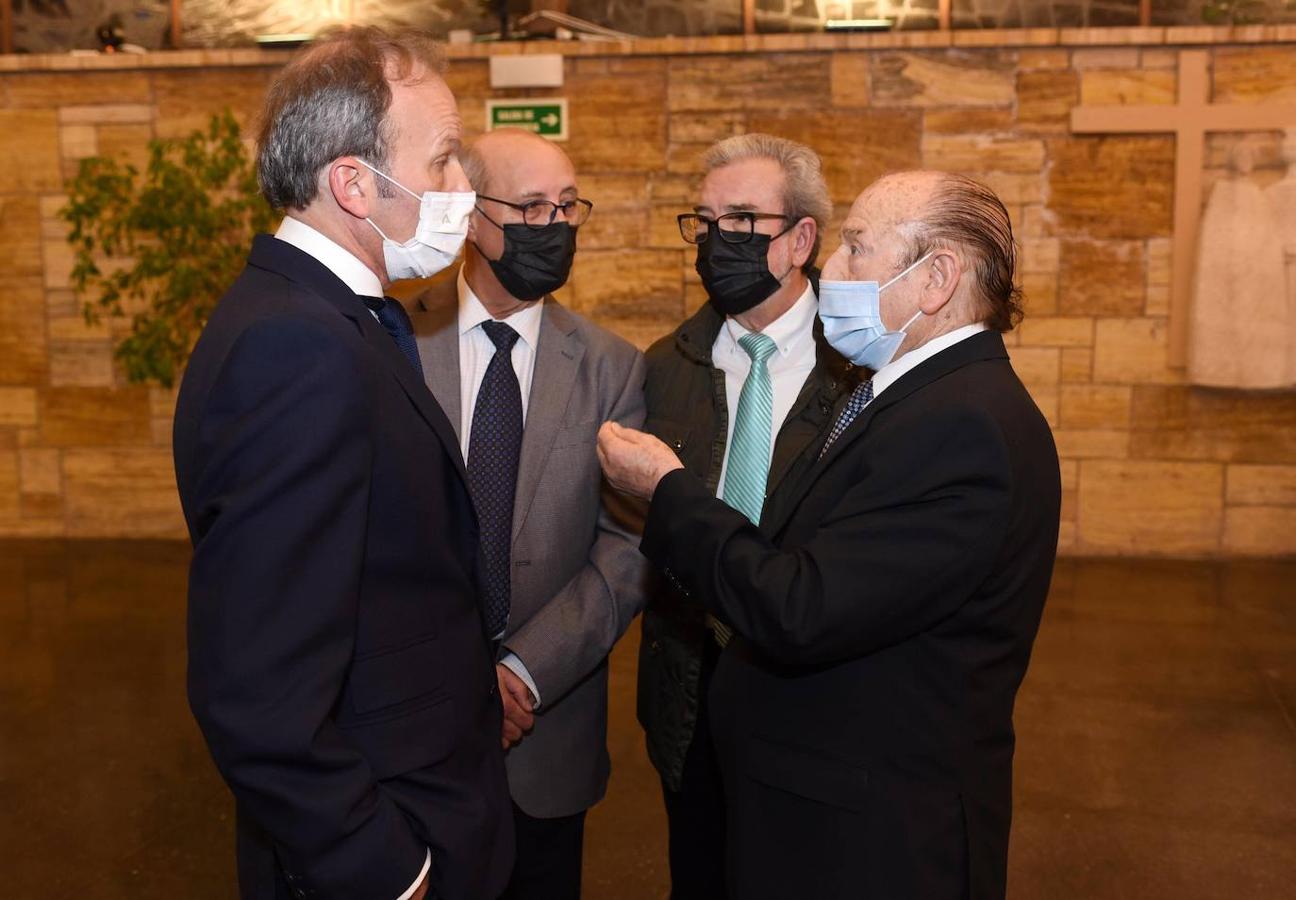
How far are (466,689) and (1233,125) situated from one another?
516 cm

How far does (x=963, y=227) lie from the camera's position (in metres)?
1.64

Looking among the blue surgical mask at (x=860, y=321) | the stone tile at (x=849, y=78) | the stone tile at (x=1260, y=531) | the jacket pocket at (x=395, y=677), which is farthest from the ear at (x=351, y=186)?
the stone tile at (x=1260, y=531)

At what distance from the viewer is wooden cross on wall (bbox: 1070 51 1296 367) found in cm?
538

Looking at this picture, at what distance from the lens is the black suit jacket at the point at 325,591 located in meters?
1.18

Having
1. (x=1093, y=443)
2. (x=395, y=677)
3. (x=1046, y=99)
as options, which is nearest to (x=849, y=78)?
(x=1046, y=99)

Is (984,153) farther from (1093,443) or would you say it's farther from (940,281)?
(940,281)

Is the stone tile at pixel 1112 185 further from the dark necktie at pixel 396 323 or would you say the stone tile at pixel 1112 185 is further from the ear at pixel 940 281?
the dark necktie at pixel 396 323

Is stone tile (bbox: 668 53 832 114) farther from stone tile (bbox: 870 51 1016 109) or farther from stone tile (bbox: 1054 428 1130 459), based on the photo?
stone tile (bbox: 1054 428 1130 459)

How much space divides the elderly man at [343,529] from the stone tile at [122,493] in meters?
5.10

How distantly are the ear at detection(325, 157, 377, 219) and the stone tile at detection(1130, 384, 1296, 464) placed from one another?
496 centimetres

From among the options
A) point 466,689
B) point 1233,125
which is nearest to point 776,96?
point 1233,125

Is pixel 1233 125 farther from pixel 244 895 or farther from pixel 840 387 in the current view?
pixel 244 895

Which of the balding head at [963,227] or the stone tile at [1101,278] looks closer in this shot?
the balding head at [963,227]

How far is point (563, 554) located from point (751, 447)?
385 mm
